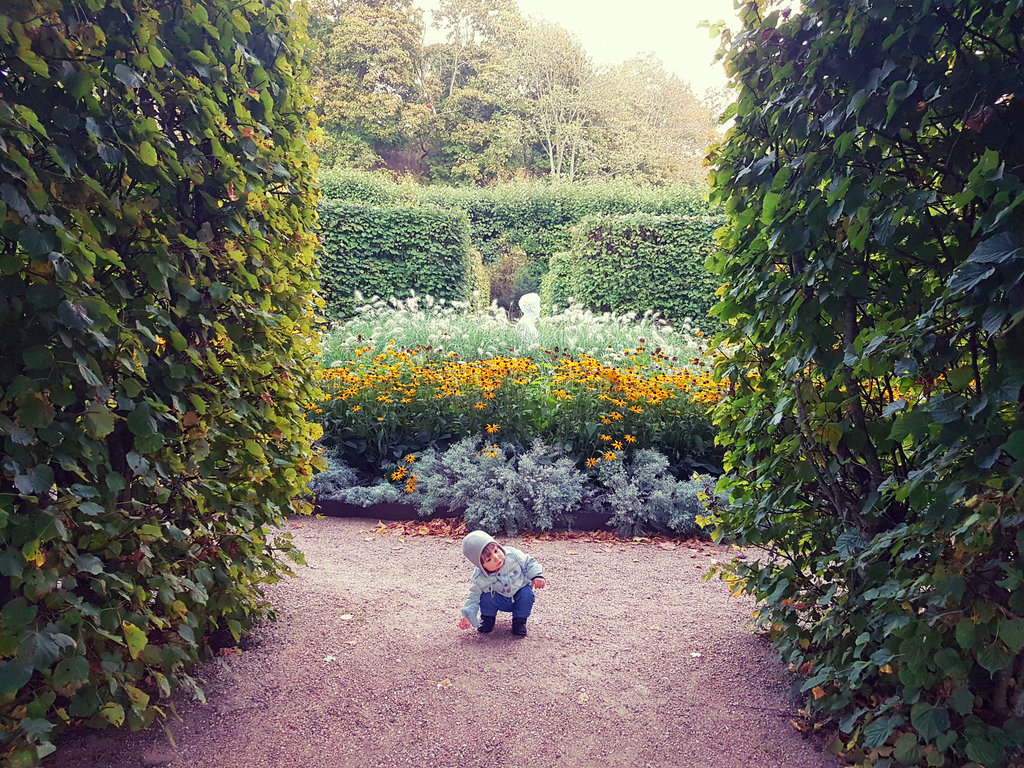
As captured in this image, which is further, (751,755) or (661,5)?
(661,5)

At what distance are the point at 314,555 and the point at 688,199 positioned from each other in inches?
677

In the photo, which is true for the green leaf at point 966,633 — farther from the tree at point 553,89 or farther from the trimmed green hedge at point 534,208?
the tree at point 553,89

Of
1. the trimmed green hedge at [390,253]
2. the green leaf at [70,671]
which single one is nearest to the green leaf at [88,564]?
the green leaf at [70,671]

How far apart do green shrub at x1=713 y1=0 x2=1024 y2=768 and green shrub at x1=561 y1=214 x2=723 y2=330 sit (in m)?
11.9

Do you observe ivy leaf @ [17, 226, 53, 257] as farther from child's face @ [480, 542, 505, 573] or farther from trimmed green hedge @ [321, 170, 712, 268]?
trimmed green hedge @ [321, 170, 712, 268]

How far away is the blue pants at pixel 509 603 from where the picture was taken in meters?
3.67

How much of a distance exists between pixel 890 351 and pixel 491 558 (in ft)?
7.32

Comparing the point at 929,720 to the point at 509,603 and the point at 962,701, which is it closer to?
the point at 962,701

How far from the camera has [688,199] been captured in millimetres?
19875

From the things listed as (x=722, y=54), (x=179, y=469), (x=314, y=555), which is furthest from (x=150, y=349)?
(x=314, y=555)

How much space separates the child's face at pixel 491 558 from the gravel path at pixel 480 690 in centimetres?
36

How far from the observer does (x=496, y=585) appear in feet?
12.0

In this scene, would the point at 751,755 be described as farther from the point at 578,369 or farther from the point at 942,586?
the point at 578,369

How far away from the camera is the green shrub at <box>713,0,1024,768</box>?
1812 mm
